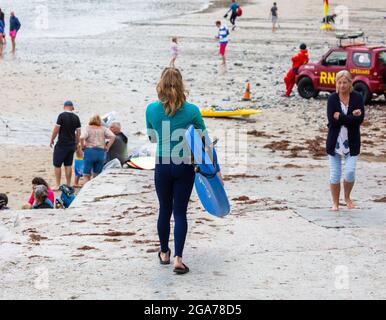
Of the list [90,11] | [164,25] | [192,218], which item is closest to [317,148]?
[192,218]

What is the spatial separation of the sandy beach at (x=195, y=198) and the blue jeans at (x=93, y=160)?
Result: 1.07 m

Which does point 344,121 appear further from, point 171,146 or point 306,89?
point 306,89

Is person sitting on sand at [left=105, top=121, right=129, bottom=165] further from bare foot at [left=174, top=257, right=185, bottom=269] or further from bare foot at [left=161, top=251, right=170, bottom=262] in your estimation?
bare foot at [left=174, top=257, right=185, bottom=269]

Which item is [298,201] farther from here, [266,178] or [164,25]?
[164,25]

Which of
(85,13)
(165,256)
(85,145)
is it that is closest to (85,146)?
(85,145)

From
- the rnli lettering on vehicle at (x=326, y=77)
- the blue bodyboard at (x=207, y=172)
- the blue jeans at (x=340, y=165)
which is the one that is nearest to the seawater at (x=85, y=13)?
the rnli lettering on vehicle at (x=326, y=77)

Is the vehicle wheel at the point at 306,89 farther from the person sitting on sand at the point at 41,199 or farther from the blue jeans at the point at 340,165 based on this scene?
the blue jeans at the point at 340,165

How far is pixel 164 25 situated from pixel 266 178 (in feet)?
119

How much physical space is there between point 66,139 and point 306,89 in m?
10.5

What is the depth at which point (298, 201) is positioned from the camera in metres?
11.8

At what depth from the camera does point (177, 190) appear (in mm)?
8297

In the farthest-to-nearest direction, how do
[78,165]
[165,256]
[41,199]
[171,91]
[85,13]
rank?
[85,13], [78,165], [41,199], [165,256], [171,91]

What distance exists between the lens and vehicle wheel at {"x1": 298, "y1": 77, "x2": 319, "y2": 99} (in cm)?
2517
